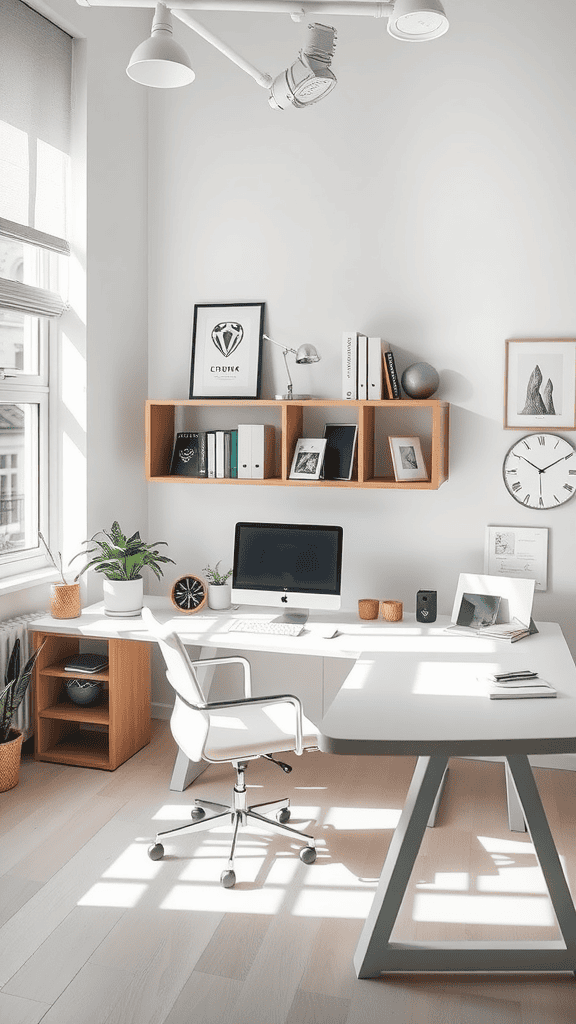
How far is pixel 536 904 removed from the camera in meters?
2.71

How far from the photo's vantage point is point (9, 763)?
3391mm

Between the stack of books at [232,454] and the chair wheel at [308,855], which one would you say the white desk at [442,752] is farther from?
the stack of books at [232,454]

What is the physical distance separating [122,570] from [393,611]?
1.19 m

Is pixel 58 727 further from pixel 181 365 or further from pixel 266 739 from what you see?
pixel 181 365

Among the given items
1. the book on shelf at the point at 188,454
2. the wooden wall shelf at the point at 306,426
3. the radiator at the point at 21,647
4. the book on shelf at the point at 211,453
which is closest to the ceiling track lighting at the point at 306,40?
the wooden wall shelf at the point at 306,426

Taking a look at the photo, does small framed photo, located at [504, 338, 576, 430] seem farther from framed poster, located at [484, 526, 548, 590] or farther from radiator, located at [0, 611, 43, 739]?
radiator, located at [0, 611, 43, 739]

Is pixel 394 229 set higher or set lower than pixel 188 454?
higher

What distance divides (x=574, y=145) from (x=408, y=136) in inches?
27.9

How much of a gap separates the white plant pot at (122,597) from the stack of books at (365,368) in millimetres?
1247

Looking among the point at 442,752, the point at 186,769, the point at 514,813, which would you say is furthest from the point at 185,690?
the point at 514,813

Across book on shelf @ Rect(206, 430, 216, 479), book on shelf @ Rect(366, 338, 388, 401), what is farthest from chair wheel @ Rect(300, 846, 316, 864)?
book on shelf @ Rect(366, 338, 388, 401)

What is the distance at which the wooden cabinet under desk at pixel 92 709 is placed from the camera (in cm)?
363

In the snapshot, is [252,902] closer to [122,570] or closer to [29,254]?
[122,570]

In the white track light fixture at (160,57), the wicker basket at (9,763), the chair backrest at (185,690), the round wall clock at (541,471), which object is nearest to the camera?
the white track light fixture at (160,57)
